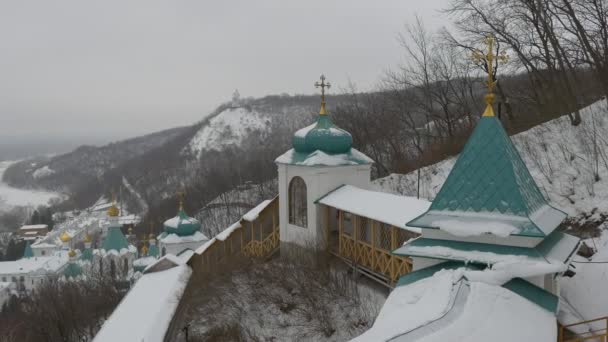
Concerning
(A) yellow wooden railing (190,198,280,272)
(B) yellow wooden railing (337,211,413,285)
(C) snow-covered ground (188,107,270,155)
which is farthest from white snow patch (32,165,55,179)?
(B) yellow wooden railing (337,211,413,285)

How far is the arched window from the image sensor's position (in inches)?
580

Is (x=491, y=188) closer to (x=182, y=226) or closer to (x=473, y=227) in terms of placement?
(x=473, y=227)

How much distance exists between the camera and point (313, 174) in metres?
14.2

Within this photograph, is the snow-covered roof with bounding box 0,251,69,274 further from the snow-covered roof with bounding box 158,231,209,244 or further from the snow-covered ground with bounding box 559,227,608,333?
the snow-covered ground with bounding box 559,227,608,333

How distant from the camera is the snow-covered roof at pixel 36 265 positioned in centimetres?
5684

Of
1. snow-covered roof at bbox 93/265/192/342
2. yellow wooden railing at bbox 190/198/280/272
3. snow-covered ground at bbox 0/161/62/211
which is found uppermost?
yellow wooden railing at bbox 190/198/280/272

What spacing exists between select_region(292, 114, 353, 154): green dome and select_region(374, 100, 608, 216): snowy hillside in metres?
5.62

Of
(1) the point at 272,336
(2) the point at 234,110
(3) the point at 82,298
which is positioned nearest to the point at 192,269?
(1) the point at 272,336

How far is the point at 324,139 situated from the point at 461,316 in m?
9.92

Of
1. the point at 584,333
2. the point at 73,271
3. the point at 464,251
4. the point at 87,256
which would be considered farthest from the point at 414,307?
the point at 87,256

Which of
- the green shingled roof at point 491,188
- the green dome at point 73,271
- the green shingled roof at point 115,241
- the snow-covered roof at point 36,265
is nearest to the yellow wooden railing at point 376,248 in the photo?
the green shingled roof at point 491,188

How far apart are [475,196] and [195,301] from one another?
29.6 feet

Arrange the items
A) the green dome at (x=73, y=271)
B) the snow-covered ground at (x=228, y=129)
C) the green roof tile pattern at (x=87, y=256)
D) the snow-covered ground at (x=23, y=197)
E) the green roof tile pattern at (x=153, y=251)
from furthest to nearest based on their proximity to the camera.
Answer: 1. the snow-covered ground at (x=23, y=197)
2. the snow-covered ground at (x=228, y=129)
3. the green roof tile pattern at (x=87, y=256)
4. the green dome at (x=73, y=271)
5. the green roof tile pattern at (x=153, y=251)

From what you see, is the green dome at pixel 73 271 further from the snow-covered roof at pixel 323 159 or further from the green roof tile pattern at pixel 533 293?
the green roof tile pattern at pixel 533 293
